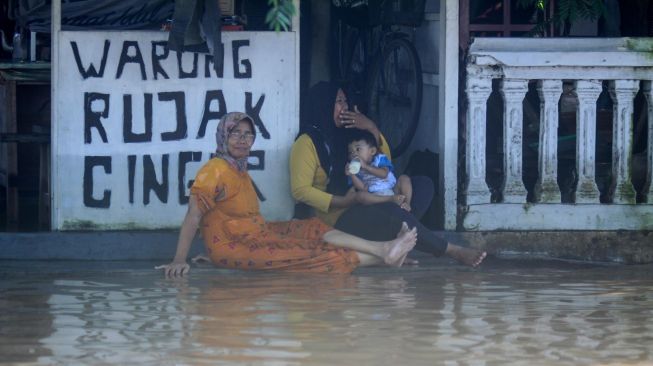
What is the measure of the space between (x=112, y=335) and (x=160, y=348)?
15.3 inches

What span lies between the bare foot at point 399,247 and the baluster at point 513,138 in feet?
2.58

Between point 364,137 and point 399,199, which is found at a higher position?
point 364,137

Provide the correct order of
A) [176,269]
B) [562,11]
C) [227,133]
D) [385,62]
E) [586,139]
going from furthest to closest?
1. [385,62]
2. [562,11]
3. [586,139]
4. [227,133]
5. [176,269]

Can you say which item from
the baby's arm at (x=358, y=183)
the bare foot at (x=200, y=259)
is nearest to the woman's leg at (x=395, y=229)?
the baby's arm at (x=358, y=183)

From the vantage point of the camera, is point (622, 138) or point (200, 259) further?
point (622, 138)

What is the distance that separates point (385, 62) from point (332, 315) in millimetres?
4460

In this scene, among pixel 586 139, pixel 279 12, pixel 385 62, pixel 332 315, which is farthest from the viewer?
pixel 385 62

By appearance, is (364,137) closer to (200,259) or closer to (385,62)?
(200,259)

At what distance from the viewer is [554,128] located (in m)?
8.48

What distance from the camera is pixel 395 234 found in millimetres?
8219

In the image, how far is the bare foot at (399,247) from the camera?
8.02 m

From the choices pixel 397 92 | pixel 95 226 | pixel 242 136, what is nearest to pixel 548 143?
pixel 242 136

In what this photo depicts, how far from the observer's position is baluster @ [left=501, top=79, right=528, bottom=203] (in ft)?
27.6

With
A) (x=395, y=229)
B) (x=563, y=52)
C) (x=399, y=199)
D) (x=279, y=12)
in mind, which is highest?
(x=563, y=52)
